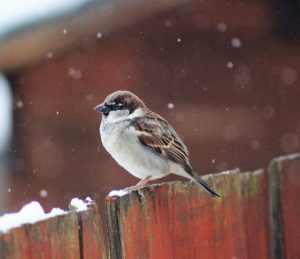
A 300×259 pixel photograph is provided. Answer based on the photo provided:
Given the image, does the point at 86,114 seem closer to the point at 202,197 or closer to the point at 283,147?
the point at 283,147

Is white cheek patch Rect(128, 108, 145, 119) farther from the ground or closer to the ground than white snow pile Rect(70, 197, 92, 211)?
farther from the ground

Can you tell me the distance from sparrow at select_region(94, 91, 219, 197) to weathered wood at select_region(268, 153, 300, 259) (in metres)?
0.96

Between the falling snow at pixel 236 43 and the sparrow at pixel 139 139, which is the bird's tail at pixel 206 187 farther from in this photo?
the falling snow at pixel 236 43

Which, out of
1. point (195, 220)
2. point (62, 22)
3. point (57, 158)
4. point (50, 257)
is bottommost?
point (50, 257)

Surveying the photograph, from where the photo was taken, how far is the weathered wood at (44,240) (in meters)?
2.04

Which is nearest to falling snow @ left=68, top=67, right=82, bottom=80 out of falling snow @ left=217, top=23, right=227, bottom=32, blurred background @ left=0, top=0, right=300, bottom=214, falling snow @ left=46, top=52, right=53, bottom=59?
blurred background @ left=0, top=0, right=300, bottom=214

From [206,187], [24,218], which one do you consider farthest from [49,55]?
[24,218]

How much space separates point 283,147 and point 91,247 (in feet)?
→ 14.9

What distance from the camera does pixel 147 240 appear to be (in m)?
2.51

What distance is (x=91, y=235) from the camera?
2264 millimetres

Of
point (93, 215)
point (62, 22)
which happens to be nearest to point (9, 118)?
point (62, 22)

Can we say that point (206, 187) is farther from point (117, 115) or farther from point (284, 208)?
point (117, 115)

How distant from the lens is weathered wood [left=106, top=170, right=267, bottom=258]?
7.98 ft

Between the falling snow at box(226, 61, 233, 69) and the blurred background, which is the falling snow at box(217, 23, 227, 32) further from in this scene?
the falling snow at box(226, 61, 233, 69)
